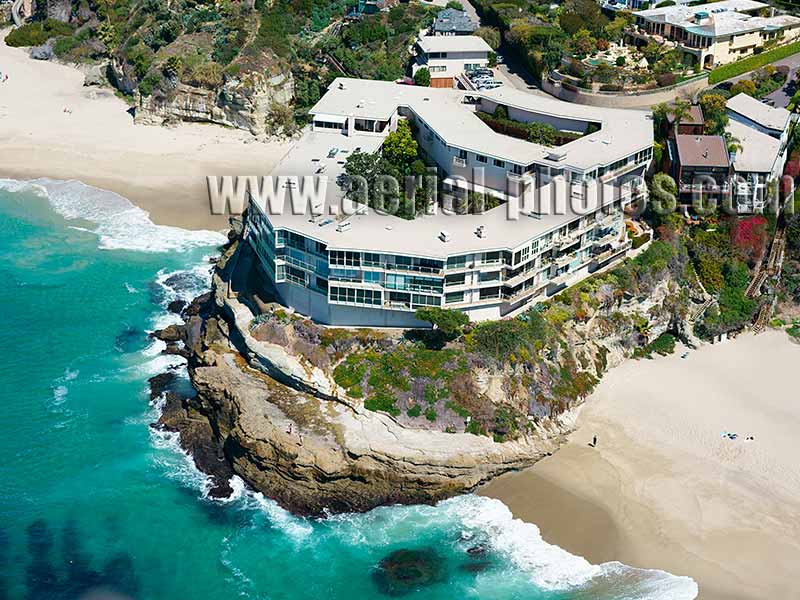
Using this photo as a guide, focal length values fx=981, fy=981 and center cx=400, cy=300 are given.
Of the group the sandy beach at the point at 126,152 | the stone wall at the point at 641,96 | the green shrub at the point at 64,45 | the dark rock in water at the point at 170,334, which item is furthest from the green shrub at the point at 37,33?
the stone wall at the point at 641,96

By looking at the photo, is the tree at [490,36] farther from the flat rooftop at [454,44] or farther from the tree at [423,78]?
the tree at [423,78]

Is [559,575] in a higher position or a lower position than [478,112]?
lower

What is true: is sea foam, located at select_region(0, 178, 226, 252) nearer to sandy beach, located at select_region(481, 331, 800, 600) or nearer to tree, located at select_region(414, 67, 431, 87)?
tree, located at select_region(414, 67, 431, 87)

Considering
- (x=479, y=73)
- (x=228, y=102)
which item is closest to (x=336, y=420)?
(x=479, y=73)

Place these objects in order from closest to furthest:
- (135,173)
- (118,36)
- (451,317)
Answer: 1. (451,317)
2. (135,173)
3. (118,36)

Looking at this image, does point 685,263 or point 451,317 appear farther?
point 685,263

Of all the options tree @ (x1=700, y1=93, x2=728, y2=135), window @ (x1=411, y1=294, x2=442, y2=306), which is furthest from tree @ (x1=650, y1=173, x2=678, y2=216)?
window @ (x1=411, y1=294, x2=442, y2=306)

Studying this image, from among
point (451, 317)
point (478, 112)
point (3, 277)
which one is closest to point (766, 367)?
point (451, 317)

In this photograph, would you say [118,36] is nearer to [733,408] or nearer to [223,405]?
[223,405]
